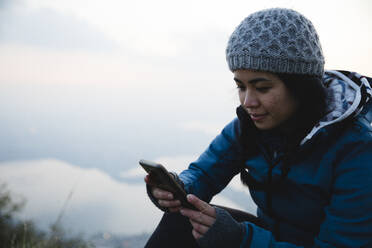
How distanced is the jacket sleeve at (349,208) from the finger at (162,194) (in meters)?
0.45

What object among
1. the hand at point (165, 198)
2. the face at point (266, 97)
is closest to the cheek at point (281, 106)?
the face at point (266, 97)

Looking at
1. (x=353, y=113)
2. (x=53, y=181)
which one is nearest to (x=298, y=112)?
(x=353, y=113)

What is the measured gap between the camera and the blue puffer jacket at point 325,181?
143cm

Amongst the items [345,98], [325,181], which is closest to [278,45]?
[345,98]

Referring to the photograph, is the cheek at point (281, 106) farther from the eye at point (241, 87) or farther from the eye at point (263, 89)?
the eye at point (241, 87)

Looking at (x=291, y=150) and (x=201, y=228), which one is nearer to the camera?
(x=201, y=228)

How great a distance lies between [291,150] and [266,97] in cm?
32

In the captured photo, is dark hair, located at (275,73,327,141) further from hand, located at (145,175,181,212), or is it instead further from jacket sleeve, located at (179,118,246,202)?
hand, located at (145,175,181,212)

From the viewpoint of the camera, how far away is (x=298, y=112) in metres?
1.77

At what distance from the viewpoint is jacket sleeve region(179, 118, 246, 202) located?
214 centimetres

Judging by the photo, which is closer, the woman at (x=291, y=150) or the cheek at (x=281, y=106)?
the woman at (x=291, y=150)

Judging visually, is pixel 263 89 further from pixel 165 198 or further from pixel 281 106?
pixel 165 198

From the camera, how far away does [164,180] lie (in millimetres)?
1633

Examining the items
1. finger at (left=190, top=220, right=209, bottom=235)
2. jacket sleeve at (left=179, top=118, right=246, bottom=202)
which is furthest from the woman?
jacket sleeve at (left=179, top=118, right=246, bottom=202)
